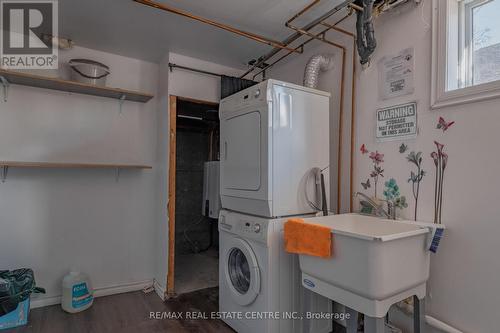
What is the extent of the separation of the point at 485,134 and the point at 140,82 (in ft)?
9.55

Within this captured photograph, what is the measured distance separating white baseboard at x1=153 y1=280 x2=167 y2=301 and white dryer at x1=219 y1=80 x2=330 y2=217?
4.08 feet

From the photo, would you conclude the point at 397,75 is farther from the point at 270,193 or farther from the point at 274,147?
the point at 270,193

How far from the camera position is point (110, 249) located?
2.73m

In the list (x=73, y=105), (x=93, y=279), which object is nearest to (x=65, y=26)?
(x=73, y=105)

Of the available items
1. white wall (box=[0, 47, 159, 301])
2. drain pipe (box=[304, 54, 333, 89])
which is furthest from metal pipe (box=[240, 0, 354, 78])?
white wall (box=[0, 47, 159, 301])

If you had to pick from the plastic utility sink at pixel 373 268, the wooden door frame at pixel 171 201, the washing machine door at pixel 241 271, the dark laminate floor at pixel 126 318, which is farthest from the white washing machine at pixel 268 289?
the wooden door frame at pixel 171 201

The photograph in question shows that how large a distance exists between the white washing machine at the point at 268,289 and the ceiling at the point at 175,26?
1.54m

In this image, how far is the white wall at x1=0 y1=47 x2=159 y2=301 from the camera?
2361 mm

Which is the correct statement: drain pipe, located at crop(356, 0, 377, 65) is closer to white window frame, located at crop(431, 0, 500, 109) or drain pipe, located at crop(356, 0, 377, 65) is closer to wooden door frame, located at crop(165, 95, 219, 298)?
white window frame, located at crop(431, 0, 500, 109)

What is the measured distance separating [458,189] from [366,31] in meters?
1.12

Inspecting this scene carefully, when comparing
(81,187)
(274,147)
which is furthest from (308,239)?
(81,187)

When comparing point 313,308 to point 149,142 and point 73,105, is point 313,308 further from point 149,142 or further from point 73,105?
point 73,105

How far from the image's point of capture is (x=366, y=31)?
A: 1.78 meters

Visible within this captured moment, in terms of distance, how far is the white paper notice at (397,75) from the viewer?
5.74 ft
